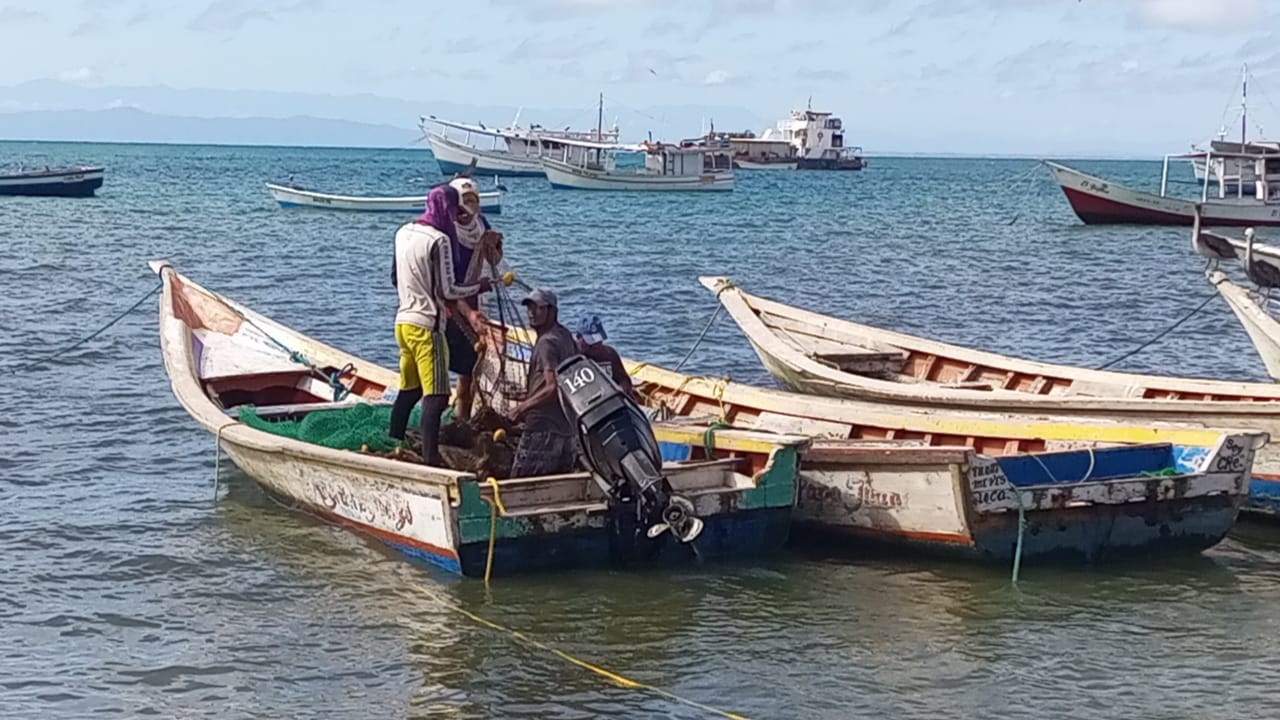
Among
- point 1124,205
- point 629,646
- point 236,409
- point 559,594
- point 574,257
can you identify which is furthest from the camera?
point 1124,205

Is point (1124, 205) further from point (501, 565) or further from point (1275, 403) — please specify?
point (501, 565)

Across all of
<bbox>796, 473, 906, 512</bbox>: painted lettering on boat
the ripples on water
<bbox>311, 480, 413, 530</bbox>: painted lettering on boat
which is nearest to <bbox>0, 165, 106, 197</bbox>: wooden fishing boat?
the ripples on water

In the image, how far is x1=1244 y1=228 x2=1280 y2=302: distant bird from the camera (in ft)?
49.0

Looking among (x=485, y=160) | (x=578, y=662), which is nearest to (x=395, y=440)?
(x=578, y=662)

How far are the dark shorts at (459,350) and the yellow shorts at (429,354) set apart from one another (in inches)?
6.5

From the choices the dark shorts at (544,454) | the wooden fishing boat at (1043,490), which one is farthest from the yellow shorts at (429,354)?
the wooden fishing boat at (1043,490)

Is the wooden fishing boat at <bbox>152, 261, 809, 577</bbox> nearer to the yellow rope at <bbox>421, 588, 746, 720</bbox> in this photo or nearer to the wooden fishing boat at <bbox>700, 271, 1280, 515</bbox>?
the yellow rope at <bbox>421, 588, 746, 720</bbox>

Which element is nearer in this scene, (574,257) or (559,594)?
(559,594)

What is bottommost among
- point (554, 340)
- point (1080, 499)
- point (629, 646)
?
point (629, 646)

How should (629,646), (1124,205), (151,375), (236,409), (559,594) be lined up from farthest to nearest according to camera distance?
(1124,205) < (151,375) < (236,409) < (559,594) < (629,646)

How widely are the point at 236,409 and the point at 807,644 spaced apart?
5708 millimetres

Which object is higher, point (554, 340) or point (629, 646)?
point (554, 340)

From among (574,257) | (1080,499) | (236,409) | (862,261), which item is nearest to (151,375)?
(236,409)

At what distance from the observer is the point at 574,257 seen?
3781 centimetres
